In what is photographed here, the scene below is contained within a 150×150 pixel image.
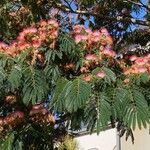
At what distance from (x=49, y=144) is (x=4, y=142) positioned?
2.44 feet

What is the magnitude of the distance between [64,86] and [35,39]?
1.02 metres

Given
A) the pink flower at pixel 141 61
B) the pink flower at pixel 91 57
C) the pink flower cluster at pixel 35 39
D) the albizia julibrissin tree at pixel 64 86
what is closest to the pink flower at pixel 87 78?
the albizia julibrissin tree at pixel 64 86

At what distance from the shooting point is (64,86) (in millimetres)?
7383

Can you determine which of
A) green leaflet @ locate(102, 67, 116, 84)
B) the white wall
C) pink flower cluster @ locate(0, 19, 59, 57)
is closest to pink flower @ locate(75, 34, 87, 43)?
pink flower cluster @ locate(0, 19, 59, 57)

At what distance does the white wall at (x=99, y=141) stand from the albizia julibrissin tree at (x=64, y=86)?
13.9 meters

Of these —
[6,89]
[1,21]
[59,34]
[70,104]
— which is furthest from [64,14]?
[70,104]

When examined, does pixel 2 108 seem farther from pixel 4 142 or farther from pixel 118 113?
pixel 118 113

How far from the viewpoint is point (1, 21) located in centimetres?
985

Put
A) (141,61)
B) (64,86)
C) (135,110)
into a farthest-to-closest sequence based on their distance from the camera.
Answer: (141,61) → (64,86) → (135,110)

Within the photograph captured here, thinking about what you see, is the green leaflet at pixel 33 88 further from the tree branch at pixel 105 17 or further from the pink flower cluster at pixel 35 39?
the tree branch at pixel 105 17

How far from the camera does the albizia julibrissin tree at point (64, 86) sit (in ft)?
22.9

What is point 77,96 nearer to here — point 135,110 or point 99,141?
point 135,110

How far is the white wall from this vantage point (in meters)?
22.7

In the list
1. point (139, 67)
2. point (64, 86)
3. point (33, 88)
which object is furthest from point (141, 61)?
point (33, 88)
